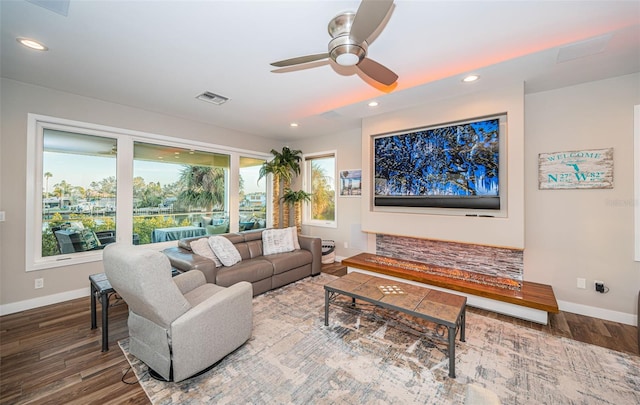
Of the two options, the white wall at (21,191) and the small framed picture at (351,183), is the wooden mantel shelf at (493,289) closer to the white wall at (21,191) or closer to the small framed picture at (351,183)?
the small framed picture at (351,183)

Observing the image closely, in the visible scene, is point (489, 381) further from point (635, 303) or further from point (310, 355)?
point (635, 303)

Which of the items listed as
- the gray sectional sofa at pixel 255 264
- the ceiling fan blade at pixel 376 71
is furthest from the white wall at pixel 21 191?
the ceiling fan blade at pixel 376 71

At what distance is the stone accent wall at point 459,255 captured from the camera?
10.4 feet

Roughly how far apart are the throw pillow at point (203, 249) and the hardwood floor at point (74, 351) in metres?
1.04

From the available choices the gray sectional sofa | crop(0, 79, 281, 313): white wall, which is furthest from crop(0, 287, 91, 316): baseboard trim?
the gray sectional sofa

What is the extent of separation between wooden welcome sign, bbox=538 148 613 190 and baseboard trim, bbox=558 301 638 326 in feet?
4.60

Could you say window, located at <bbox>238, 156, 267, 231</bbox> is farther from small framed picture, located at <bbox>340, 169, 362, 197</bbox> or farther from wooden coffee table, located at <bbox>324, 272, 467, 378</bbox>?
wooden coffee table, located at <bbox>324, 272, 467, 378</bbox>

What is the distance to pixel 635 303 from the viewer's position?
262cm

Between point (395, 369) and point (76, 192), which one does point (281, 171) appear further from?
point (395, 369)

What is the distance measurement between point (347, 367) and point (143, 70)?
359cm

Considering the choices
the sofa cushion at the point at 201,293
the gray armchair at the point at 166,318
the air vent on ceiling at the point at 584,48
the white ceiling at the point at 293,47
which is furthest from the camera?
the sofa cushion at the point at 201,293

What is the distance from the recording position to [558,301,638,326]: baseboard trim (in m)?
2.64

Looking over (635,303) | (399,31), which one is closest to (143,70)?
(399,31)

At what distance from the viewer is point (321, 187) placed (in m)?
5.65
